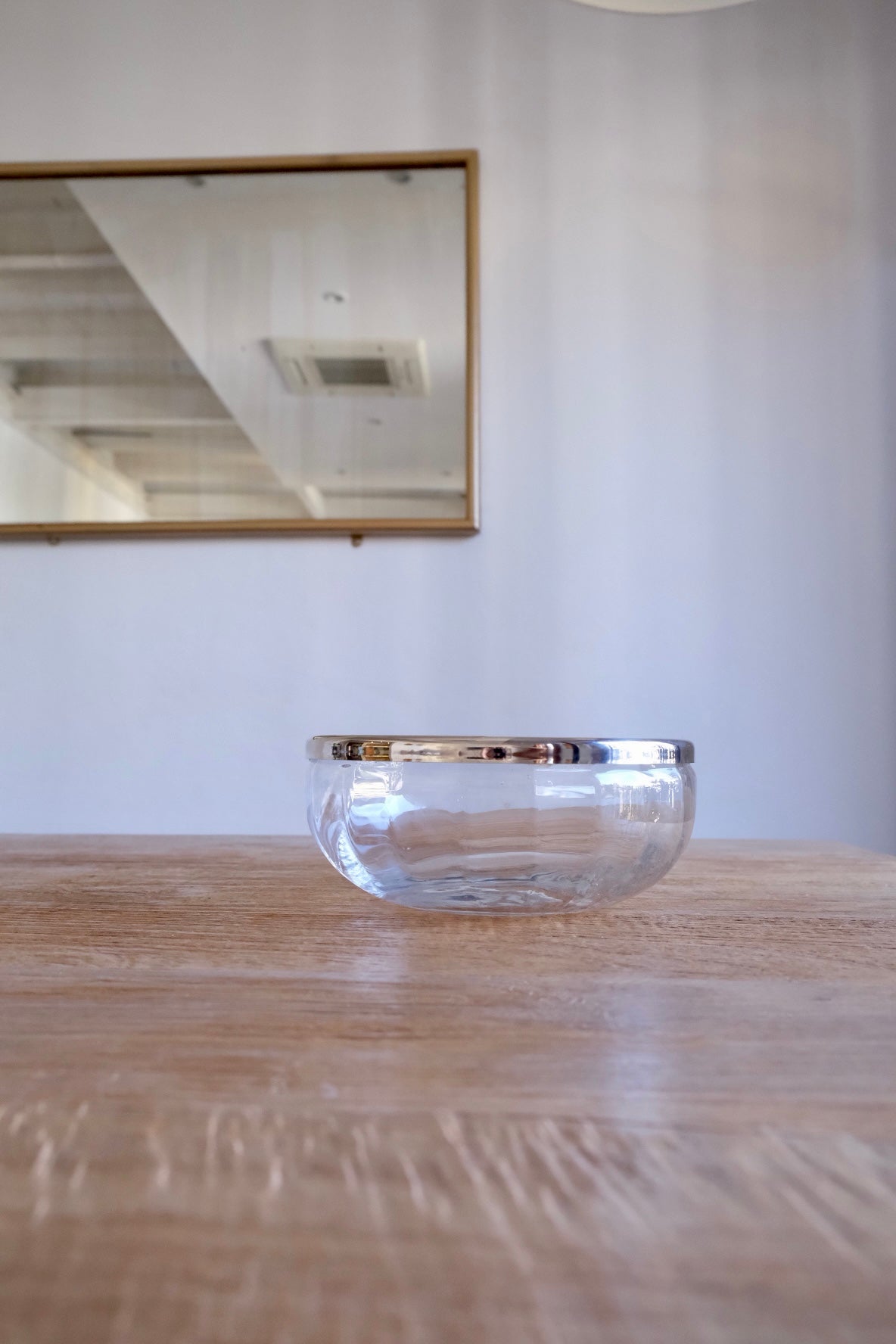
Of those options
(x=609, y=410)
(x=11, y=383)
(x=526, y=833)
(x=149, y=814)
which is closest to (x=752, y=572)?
(x=609, y=410)

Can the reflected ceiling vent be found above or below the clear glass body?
above

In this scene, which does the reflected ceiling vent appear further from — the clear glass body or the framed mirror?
the clear glass body

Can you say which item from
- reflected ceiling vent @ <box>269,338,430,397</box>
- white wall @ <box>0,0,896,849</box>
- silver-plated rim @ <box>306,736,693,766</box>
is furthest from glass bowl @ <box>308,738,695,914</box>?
reflected ceiling vent @ <box>269,338,430,397</box>

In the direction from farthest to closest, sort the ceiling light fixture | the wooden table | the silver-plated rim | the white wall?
the white wall → the ceiling light fixture → the silver-plated rim → the wooden table

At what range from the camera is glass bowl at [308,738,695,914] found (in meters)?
0.36

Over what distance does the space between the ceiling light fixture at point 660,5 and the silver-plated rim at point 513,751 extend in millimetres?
622

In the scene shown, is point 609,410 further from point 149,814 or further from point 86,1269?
point 86,1269

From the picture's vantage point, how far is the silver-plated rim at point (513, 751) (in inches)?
14.1

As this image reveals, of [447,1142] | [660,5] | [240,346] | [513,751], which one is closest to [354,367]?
[240,346]

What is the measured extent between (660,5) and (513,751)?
0.64 m

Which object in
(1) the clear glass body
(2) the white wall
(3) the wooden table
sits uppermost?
(2) the white wall

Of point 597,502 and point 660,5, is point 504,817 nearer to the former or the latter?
point 660,5

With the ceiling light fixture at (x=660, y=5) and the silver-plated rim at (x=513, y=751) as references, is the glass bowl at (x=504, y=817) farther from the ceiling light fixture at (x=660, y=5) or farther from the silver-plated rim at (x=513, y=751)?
the ceiling light fixture at (x=660, y=5)

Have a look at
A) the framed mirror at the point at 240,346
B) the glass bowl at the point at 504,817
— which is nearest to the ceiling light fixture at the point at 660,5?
the glass bowl at the point at 504,817
